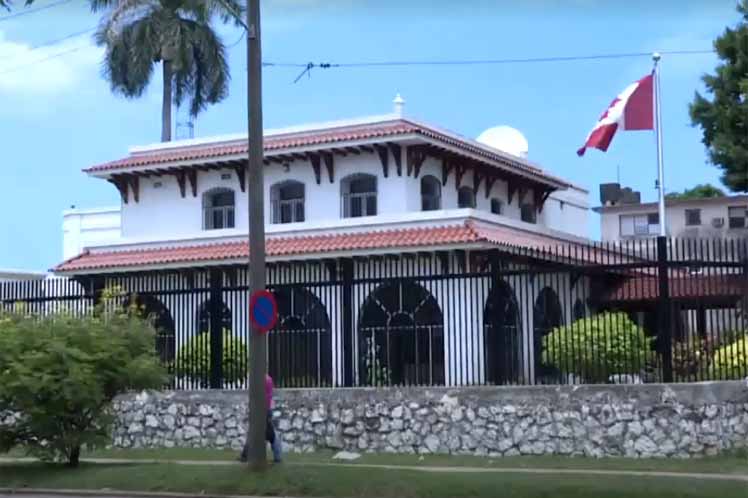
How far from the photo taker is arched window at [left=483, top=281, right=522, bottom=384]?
20859 mm

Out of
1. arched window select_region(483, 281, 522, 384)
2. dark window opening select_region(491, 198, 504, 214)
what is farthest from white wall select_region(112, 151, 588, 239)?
arched window select_region(483, 281, 522, 384)

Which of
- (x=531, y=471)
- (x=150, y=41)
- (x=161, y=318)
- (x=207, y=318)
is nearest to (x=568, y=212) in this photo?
(x=150, y=41)

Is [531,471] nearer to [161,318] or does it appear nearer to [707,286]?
[707,286]

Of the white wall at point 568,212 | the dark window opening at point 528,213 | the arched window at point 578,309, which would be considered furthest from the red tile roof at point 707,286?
the white wall at point 568,212

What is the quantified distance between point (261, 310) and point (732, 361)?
27.1ft

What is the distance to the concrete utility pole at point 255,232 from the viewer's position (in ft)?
55.0

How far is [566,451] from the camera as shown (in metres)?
19.9

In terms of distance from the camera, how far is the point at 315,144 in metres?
35.5

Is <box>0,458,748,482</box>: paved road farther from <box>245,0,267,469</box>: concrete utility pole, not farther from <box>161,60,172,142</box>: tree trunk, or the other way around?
<box>161,60,172,142</box>: tree trunk

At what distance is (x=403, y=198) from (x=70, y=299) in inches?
497

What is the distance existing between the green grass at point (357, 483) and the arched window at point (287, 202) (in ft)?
61.6

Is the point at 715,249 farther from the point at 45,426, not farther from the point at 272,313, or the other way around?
the point at 45,426

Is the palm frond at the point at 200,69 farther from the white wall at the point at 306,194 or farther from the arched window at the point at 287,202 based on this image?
the arched window at the point at 287,202

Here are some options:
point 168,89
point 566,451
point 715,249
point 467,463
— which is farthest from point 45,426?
point 168,89
